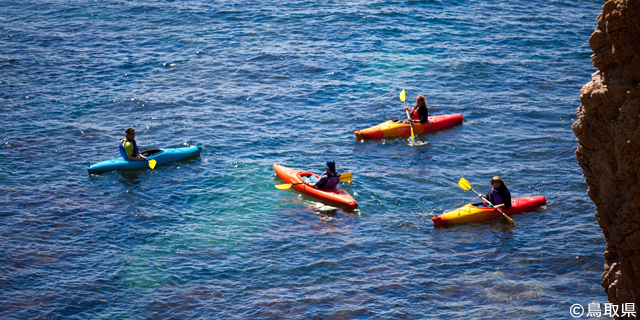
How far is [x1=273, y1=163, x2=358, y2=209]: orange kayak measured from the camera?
14.3m

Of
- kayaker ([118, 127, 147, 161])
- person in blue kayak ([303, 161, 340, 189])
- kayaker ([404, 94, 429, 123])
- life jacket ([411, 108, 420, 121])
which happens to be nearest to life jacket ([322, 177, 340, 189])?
person in blue kayak ([303, 161, 340, 189])

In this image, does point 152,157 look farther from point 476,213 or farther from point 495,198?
point 495,198

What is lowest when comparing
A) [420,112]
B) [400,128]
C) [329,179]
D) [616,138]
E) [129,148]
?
[329,179]

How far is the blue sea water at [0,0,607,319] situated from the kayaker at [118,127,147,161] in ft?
1.79

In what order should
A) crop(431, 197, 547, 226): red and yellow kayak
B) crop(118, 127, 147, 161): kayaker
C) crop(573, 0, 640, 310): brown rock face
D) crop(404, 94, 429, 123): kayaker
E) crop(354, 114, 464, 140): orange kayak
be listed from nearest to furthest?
1. crop(573, 0, 640, 310): brown rock face
2. crop(431, 197, 547, 226): red and yellow kayak
3. crop(118, 127, 147, 161): kayaker
4. crop(354, 114, 464, 140): orange kayak
5. crop(404, 94, 429, 123): kayaker

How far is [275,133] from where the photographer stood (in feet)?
61.6

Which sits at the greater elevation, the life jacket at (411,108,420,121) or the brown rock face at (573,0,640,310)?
the brown rock face at (573,0,640,310)

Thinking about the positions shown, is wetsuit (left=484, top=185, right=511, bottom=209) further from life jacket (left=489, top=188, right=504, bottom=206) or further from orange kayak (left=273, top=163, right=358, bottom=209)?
orange kayak (left=273, top=163, right=358, bottom=209)

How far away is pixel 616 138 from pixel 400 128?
11739 mm

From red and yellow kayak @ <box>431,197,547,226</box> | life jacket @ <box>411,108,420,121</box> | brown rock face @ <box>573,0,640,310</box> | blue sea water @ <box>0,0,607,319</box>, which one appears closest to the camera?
brown rock face @ <box>573,0,640,310</box>

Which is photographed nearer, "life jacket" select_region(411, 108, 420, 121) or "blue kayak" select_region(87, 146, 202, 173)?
"blue kayak" select_region(87, 146, 202, 173)

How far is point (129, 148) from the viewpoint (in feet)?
53.0

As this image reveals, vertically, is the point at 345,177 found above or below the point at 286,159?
above

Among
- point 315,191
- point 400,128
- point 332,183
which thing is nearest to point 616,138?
point 332,183
